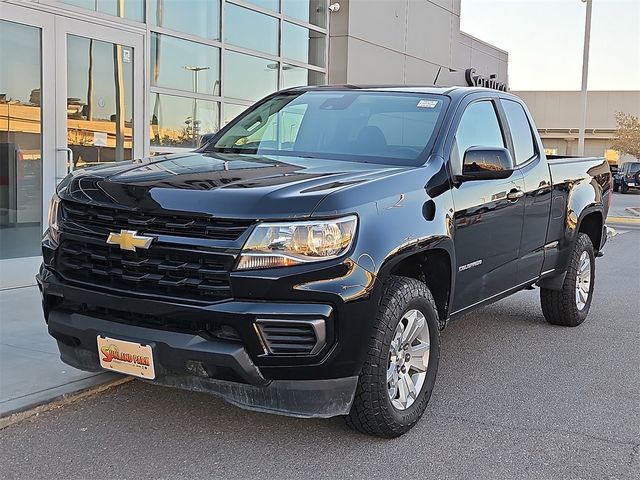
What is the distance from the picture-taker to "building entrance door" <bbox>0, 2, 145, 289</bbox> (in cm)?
742

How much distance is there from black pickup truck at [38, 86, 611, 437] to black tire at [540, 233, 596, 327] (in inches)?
79.6

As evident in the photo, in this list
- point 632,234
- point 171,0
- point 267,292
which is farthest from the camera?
point 632,234

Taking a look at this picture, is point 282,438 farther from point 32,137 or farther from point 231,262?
point 32,137

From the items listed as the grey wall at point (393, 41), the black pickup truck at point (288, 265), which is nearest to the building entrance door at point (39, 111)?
the black pickup truck at point (288, 265)

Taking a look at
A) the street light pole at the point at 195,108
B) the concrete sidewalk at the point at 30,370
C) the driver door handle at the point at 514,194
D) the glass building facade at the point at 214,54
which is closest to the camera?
the concrete sidewalk at the point at 30,370

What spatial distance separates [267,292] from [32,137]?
5304 mm

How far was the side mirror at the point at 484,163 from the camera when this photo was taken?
14.7ft

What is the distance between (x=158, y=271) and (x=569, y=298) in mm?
4359

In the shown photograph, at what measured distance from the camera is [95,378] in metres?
4.69

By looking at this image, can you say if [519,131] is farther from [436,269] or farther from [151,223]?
[151,223]

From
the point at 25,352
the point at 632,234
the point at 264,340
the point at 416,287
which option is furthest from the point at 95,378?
the point at 632,234

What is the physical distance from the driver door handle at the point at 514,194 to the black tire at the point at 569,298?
4.82ft

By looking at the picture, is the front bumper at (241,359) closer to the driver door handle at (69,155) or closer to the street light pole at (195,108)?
the driver door handle at (69,155)

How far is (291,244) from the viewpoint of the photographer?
10.9 feet
